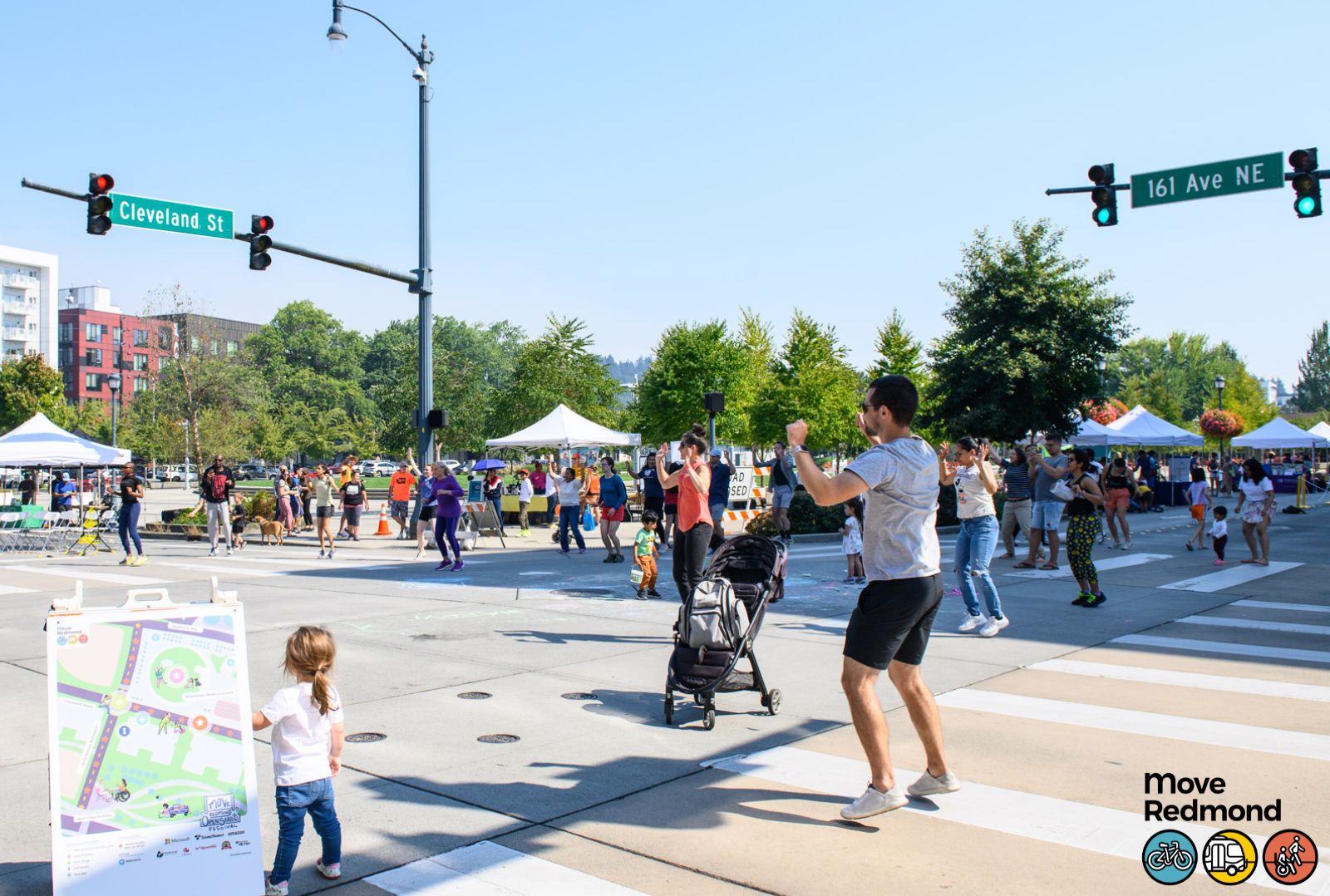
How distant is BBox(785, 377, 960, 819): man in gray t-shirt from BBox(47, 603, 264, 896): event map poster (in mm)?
2617

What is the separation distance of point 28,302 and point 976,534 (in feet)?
355

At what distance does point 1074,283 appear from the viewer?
3275 cm

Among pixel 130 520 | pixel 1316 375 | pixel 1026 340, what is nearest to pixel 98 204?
pixel 130 520

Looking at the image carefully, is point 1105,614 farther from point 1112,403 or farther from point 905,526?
point 1112,403

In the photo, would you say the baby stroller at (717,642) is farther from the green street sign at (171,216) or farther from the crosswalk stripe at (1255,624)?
the green street sign at (171,216)

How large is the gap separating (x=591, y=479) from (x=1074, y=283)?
17924 mm

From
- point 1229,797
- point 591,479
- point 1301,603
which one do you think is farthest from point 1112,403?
point 1229,797

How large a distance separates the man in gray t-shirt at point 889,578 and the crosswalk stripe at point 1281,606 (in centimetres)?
854

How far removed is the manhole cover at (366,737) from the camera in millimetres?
6270

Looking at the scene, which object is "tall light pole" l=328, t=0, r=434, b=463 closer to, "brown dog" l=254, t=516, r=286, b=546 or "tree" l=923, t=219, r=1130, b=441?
"brown dog" l=254, t=516, r=286, b=546

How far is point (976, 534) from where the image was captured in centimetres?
1004

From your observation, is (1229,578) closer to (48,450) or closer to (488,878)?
(488,878)

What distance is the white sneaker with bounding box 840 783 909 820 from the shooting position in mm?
4820

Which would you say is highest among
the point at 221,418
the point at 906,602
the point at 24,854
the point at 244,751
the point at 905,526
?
the point at 221,418
